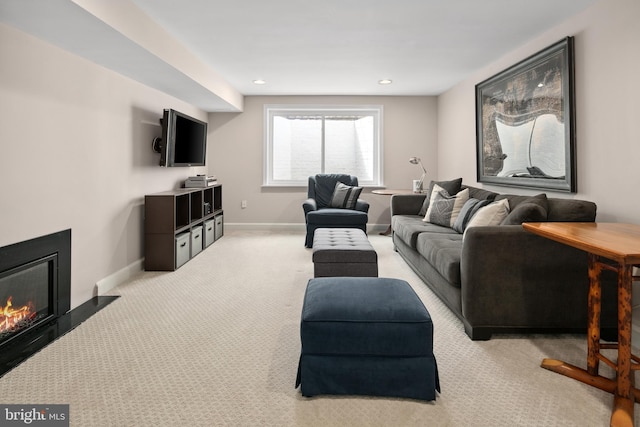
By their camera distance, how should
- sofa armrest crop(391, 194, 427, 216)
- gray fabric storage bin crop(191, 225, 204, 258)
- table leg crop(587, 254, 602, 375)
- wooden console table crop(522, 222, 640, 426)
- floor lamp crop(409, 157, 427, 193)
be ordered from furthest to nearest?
floor lamp crop(409, 157, 427, 193) < sofa armrest crop(391, 194, 427, 216) < gray fabric storage bin crop(191, 225, 204, 258) < table leg crop(587, 254, 602, 375) < wooden console table crop(522, 222, 640, 426)

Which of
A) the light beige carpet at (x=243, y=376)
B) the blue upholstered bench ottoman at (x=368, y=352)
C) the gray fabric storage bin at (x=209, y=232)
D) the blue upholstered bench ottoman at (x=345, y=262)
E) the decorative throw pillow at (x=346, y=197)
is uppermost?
the decorative throw pillow at (x=346, y=197)

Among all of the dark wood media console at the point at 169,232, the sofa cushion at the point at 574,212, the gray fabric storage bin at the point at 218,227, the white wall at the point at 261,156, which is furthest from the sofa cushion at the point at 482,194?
the gray fabric storage bin at the point at 218,227

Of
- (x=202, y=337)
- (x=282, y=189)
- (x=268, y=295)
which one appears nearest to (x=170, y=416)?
(x=202, y=337)

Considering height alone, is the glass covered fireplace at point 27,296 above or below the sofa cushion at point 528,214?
below

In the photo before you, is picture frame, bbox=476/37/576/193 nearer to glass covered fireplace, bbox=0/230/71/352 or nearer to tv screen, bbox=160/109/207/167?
tv screen, bbox=160/109/207/167

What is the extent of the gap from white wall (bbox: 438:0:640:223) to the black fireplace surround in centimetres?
378

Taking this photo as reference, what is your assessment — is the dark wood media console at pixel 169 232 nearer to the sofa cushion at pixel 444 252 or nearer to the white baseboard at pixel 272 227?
the white baseboard at pixel 272 227

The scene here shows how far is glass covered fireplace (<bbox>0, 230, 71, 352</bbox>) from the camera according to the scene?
7.73 feet

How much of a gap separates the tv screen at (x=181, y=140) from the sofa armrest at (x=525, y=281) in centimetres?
332

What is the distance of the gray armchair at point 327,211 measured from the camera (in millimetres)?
5180

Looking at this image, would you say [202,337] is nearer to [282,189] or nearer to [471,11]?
[471,11]

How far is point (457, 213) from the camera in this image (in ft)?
13.4

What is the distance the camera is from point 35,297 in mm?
2611

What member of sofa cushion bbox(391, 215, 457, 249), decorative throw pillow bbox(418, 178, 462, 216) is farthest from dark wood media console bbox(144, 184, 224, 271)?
decorative throw pillow bbox(418, 178, 462, 216)
